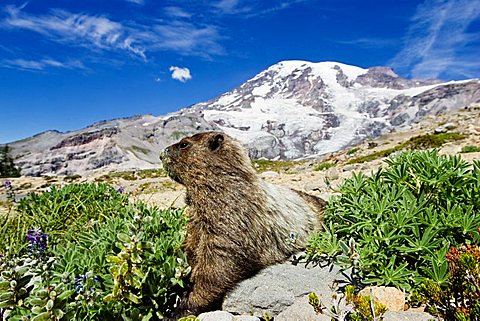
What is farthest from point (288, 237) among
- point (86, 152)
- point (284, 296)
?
point (86, 152)

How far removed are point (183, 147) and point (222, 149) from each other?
0.60 meters

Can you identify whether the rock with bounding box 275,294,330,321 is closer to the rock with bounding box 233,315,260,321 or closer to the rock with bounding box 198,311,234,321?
the rock with bounding box 233,315,260,321

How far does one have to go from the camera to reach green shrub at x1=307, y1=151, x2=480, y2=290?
3.02 metres

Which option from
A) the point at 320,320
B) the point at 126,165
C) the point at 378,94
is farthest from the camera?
the point at 378,94

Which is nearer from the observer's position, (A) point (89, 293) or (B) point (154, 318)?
(A) point (89, 293)

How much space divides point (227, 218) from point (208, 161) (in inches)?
33.7

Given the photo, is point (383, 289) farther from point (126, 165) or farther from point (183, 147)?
point (126, 165)

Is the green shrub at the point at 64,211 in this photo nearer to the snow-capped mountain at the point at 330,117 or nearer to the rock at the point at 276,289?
the rock at the point at 276,289

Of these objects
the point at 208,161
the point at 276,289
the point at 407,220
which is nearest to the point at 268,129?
the point at 208,161

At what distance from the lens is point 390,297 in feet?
9.32

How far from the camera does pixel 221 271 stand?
3607mm

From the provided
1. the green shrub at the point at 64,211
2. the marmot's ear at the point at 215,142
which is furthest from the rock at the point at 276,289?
the green shrub at the point at 64,211

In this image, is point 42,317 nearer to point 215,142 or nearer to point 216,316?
point 216,316

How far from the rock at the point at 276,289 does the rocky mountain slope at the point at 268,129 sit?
93.1 meters
